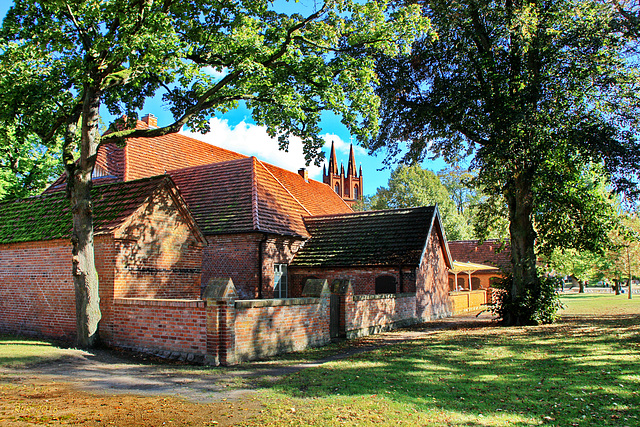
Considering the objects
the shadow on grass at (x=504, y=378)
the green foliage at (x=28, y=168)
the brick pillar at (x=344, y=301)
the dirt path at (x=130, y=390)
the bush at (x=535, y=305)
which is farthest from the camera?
the green foliage at (x=28, y=168)

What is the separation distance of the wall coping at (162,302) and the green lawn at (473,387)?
3.33 m

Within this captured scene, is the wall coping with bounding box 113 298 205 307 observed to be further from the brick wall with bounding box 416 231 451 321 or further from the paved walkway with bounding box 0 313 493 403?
the brick wall with bounding box 416 231 451 321

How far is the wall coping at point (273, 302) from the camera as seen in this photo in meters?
11.6

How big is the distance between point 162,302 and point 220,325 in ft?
6.27

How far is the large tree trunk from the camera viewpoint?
19141 millimetres

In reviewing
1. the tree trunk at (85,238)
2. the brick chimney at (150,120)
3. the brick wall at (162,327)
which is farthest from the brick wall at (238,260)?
the brick chimney at (150,120)

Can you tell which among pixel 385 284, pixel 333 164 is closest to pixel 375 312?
pixel 385 284

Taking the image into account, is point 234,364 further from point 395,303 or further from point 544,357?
point 395,303

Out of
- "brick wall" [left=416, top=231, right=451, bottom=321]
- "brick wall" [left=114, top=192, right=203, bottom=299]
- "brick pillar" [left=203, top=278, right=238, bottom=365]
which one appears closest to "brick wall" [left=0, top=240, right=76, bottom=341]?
"brick wall" [left=114, top=192, right=203, bottom=299]

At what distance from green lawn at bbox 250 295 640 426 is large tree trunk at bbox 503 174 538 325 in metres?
5.34

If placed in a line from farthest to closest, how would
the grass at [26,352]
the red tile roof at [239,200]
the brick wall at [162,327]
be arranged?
the red tile roof at [239,200], the brick wall at [162,327], the grass at [26,352]

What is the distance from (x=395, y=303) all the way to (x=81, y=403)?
13848 mm

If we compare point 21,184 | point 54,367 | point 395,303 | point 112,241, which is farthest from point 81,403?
point 21,184

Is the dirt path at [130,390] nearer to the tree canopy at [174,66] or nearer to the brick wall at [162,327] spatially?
the brick wall at [162,327]
